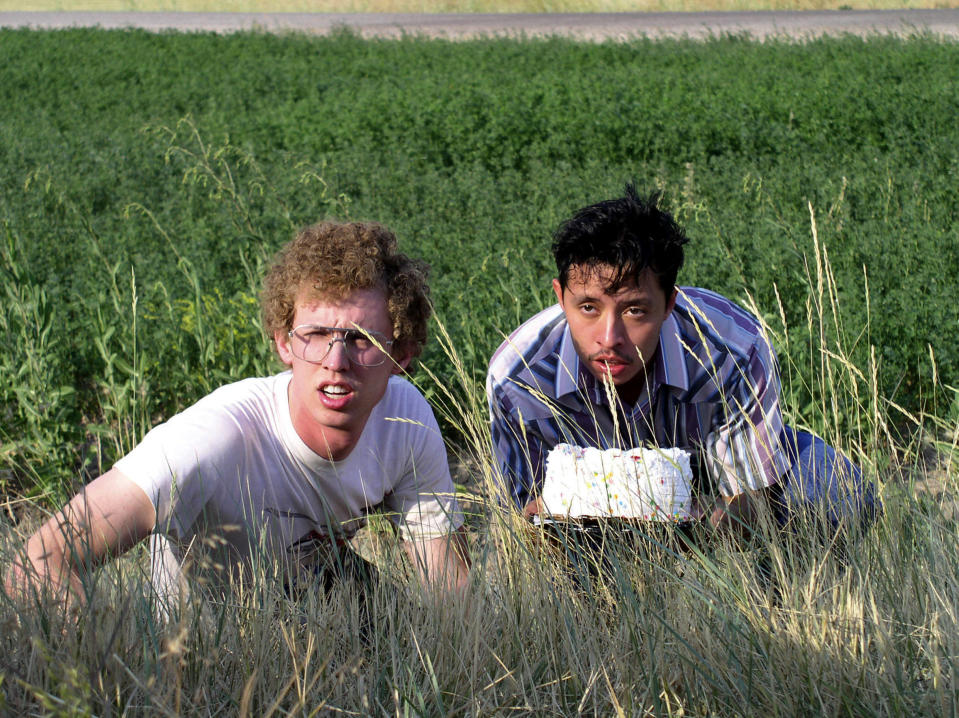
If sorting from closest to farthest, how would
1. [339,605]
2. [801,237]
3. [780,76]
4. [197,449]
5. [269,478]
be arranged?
1. [339,605]
2. [197,449]
3. [269,478]
4. [801,237]
5. [780,76]

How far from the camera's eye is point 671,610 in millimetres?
2365

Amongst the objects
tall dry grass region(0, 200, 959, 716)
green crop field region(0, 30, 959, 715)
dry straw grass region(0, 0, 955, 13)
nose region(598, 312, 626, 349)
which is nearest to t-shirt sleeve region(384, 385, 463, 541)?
green crop field region(0, 30, 959, 715)

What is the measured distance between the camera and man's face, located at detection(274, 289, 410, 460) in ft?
8.86

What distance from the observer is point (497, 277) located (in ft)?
A: 19.1

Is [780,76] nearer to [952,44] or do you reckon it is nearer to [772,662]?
[952,44]

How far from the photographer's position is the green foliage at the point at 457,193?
4.75m

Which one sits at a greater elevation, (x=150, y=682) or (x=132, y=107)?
(x=132, y=107)

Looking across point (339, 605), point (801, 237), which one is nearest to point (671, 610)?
point (339, 605)

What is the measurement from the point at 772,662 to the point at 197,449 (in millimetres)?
1437

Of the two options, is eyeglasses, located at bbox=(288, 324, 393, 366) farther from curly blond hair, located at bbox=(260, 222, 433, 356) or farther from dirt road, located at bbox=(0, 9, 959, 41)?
dirt road, located at bbox=(0, 9, 959, 41)

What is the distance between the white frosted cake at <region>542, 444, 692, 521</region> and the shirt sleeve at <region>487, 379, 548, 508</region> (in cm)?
27

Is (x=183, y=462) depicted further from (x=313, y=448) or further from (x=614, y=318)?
(x=614, y=318)

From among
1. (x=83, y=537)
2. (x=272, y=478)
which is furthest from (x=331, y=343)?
(x=83, y=537)

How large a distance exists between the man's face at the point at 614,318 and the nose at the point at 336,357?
30.4 inches
